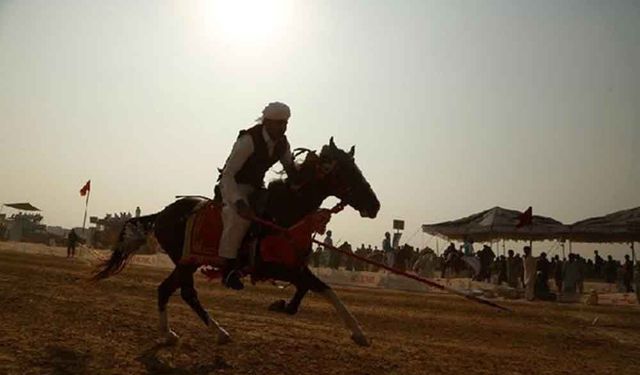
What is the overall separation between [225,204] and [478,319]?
8914mm

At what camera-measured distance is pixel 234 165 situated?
22.1 ft

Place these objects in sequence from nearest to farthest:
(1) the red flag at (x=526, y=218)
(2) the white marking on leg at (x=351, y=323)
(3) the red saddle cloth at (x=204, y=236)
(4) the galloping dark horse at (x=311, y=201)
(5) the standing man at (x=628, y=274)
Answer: (2) the white marking on leg at (x=351, y=323)
(4) the galloping dark horse at (x=311, y=201)
(3) the red saddle cloth at (x=204, y=236)
(5) the standing man at (x=628, y=274)
(1) the red flag at (x=526, y=218)

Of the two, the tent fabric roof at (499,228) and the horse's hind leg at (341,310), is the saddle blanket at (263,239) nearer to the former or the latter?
the horse's hind leg at (341,310)

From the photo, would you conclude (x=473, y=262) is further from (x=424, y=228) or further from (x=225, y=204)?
(x=225, y=204)

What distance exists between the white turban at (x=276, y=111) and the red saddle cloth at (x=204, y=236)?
138cm

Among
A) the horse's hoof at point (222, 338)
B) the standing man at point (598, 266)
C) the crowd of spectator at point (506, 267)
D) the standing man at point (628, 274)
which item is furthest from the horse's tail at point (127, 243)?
the standing man at point (598, 266)

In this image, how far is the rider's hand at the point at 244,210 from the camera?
252 inches

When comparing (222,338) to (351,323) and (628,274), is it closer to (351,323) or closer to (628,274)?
(351,323)

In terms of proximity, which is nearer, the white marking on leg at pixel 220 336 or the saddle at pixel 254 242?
the saddle at pixel 254 242

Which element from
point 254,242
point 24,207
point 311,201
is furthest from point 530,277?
point 24,207

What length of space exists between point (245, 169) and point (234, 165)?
0.15 m

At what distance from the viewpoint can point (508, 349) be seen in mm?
8812

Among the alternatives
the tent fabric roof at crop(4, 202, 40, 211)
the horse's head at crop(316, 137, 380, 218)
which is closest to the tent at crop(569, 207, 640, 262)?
the horse's head at crop(316, 137, 380, 218)

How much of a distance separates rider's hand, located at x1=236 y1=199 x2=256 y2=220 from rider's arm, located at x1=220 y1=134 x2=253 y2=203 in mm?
192
